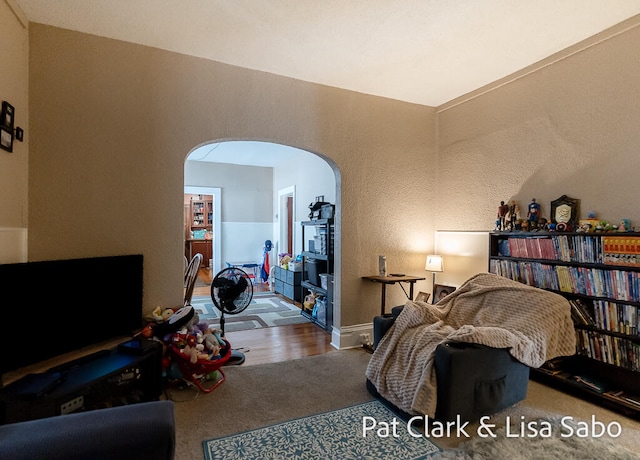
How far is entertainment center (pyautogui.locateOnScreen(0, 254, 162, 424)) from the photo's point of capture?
1.71 m

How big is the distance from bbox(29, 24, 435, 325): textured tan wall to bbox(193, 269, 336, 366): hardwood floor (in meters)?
0.47

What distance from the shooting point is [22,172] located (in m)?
2.36

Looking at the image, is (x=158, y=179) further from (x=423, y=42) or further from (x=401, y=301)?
(x=401, y=301)

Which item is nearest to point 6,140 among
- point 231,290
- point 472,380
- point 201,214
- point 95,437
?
point 231,290

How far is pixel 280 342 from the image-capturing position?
371 cm

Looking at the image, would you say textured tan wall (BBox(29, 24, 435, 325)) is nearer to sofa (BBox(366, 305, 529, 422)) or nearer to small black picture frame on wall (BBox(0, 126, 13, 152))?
small black picture frame on wall (BBox(0, 126, 13, 152))

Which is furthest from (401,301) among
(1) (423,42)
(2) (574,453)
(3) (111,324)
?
(3) (111,324)

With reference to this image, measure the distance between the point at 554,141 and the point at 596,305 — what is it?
1.37 metres

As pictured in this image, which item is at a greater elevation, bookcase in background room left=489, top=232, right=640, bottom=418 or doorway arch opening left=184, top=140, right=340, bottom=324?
doorway arch opening left=184, top=140, right=340, bottom=324

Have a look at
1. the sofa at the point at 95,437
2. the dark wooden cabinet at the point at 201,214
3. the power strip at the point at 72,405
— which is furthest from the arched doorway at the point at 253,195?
the sofa at the point at 95,437

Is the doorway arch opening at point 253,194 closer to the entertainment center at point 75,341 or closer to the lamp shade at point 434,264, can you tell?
the lamp shade at point 434,264

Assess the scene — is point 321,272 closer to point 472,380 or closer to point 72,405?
point 472,380

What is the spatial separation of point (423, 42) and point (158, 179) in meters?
2.44

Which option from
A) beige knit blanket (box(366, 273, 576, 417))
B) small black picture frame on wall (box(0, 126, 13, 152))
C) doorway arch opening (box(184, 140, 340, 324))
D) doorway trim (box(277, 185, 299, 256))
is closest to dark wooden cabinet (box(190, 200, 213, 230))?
doorway arch opening (box(184, 140, 340, 324))
